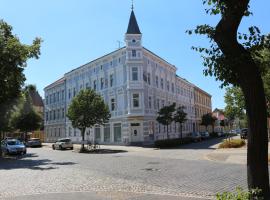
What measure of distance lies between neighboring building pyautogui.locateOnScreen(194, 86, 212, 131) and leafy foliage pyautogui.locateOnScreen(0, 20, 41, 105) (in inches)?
2052

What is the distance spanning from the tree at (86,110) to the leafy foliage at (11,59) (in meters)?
8.31

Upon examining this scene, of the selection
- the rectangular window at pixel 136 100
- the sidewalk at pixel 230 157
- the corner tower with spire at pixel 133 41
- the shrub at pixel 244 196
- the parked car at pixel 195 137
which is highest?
the corner tower with spire at pixel 133 41

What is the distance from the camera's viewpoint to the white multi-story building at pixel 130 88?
151ft

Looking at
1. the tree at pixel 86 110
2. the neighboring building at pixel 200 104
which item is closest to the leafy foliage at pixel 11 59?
the tree at pixel 86 110

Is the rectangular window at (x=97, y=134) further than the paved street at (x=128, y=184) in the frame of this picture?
Yes

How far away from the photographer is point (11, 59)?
2839 cm

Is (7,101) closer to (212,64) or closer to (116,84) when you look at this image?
(116,84)

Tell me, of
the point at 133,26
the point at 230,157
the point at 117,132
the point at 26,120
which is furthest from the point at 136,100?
the point at 26,120

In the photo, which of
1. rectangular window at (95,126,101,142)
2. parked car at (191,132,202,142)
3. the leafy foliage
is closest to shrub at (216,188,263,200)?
the leafy foliage

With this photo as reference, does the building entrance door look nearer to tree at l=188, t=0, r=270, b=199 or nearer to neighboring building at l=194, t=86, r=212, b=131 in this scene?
neighboring building at l=194, t=86, r=212, b=131

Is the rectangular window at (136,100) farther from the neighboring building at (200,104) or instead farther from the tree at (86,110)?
the neighboring building at (200,104)

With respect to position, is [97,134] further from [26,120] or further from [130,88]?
[26,120]

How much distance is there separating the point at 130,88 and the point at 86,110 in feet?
32.0

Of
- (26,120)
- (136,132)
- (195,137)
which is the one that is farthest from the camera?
(26,120)
